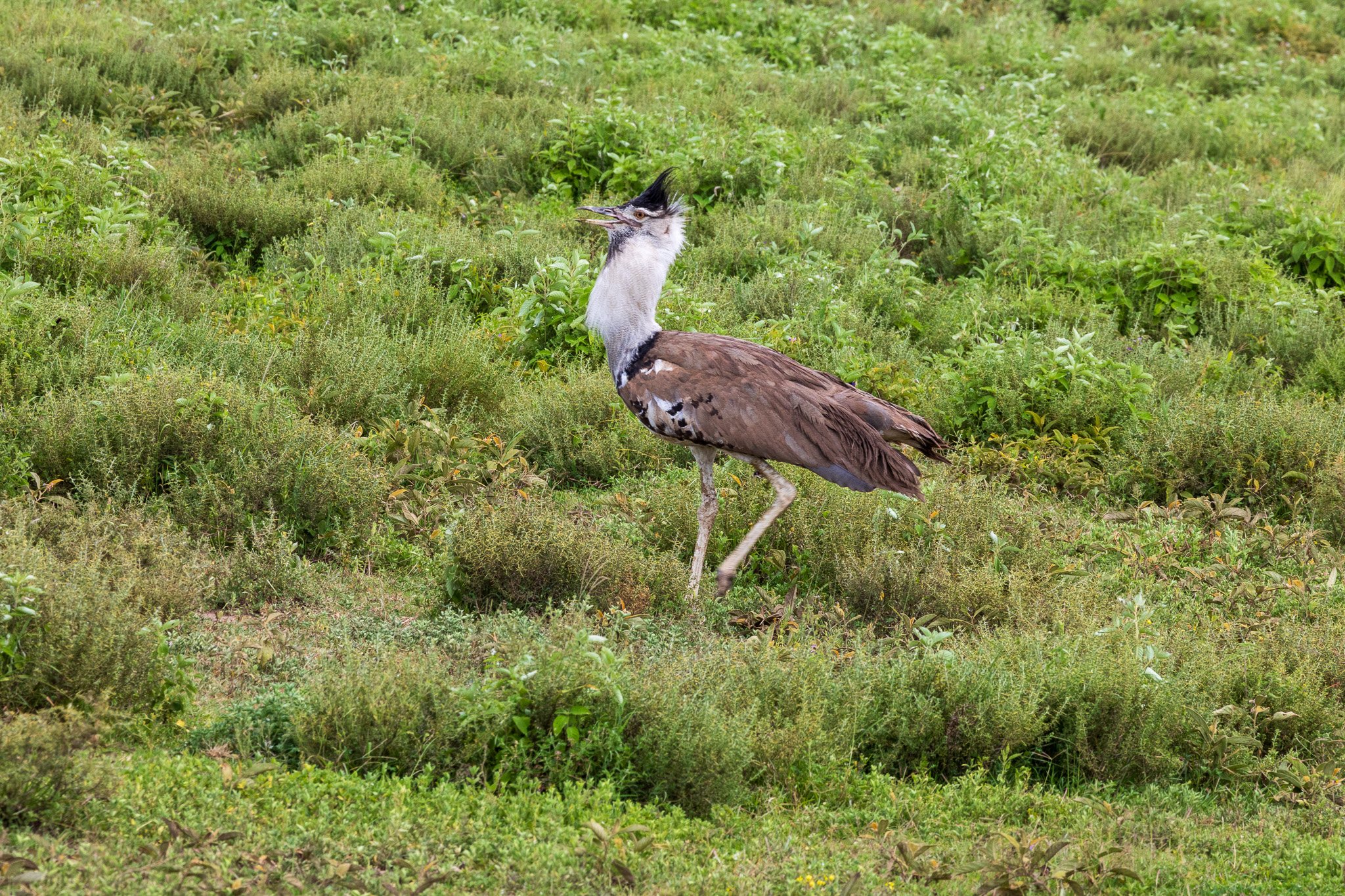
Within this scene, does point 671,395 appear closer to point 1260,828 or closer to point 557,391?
point 557,391

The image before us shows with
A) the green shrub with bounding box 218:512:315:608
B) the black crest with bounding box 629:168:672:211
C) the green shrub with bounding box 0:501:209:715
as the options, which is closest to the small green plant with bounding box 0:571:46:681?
the green shrub with bounding box 0:501:209:715

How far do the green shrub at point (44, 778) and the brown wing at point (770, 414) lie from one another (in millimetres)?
2816

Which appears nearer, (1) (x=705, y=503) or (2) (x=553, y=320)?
(1) (x=705, y=503)

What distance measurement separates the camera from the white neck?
19.6 feet

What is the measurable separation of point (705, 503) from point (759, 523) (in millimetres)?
259

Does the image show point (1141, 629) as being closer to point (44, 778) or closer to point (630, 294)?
point (630, 294)

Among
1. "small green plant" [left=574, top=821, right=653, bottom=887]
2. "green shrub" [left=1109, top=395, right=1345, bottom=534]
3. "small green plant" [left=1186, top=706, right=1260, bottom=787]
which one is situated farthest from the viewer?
"green shrub" [left=1109, top=395, right=1345, bottom=534]

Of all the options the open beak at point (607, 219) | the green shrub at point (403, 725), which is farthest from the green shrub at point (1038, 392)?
the green shrub at point (403, 725)

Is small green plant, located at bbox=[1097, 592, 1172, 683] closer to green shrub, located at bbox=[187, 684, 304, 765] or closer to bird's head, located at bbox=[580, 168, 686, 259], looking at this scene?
bird's head, located at bbox=[580, 168, 686, 259]

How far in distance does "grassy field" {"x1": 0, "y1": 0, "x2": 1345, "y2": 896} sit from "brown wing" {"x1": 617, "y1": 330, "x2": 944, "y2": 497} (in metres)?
0.38

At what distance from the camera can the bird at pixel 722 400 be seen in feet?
18.5

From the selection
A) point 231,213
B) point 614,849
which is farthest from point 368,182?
point 614,849

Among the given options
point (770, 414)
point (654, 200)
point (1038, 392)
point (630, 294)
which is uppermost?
A: point (654, 200)

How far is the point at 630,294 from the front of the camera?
5.99 m
